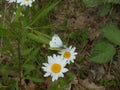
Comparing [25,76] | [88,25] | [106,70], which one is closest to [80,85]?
[106,70]

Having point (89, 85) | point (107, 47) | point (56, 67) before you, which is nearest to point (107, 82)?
point (89, 85)

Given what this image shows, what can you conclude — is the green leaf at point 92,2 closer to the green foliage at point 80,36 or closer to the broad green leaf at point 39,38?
the green foliage at point 80,36

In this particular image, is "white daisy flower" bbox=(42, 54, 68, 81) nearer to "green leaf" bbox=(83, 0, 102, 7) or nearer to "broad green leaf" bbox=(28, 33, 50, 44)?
"broad green leaf" bbox=(28, 33, 50, 44)

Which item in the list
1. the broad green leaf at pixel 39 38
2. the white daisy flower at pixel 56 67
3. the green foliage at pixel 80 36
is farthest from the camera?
the green foliage at pixel 80 36

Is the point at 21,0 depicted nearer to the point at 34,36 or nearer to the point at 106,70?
the point at 34,36

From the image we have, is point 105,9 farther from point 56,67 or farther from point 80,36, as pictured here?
point 56,67

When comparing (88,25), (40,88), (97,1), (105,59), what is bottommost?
(40,88)

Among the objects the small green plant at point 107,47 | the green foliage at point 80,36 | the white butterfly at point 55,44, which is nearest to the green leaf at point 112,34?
the small green plant at point 107,47

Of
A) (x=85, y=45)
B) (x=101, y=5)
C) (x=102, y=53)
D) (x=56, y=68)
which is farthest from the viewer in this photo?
(x=101, y=5)
